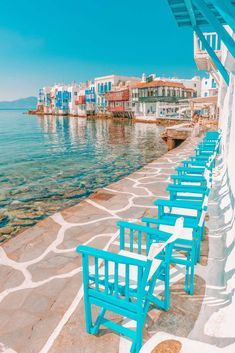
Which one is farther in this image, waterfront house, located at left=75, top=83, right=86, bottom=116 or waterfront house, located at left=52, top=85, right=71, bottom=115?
waterfront house, located at left=52, top=85, right=71, bottom=115

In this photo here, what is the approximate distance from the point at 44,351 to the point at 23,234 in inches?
119

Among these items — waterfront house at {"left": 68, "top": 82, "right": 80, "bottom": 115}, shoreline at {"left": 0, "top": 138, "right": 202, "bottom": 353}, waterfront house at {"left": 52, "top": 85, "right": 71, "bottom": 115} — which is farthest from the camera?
waterfront house at {"left": 52, "top": 85, "right": 71, "bottom": 115}

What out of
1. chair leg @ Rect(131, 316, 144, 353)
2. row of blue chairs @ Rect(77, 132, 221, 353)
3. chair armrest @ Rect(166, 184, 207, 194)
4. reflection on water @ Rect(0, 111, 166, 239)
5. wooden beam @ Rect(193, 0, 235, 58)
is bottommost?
reflection on water @ Rect(0, 111, 166, 239)

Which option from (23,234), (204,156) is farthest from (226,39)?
(204,156)

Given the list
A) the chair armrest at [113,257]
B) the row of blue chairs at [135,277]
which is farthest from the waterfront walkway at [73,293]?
the chair armrest at [113,257]

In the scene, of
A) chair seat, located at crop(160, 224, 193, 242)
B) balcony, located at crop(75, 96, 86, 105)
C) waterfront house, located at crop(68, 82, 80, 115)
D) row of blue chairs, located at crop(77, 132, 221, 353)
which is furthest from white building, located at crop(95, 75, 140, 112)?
row of blue chairs, located at crop(77, 132, 221, 353)

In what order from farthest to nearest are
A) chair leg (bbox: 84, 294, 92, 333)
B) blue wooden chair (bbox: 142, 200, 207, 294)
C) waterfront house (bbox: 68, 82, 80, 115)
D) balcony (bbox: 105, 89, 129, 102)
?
waterfront house (bbox: 68, 82, 80, 115)
balcony (bbox: 105, 89, 129, 102)
blue wooden chair (bbox: 142, 200, 207, 294)
chair leg (bbox: 84, 294, 92, 333)

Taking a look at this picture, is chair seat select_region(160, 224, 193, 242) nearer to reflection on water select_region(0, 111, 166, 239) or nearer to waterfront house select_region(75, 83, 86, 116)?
reflection on water select_region(0, 111, 166, 239)

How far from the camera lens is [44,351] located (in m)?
2.58

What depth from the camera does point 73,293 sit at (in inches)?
135

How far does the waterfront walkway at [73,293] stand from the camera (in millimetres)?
2670

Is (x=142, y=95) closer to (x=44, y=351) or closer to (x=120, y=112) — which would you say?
(x=120, y=112)

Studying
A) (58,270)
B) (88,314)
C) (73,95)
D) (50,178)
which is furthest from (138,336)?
(73,95)

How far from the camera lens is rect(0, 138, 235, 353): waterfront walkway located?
2670 mm
